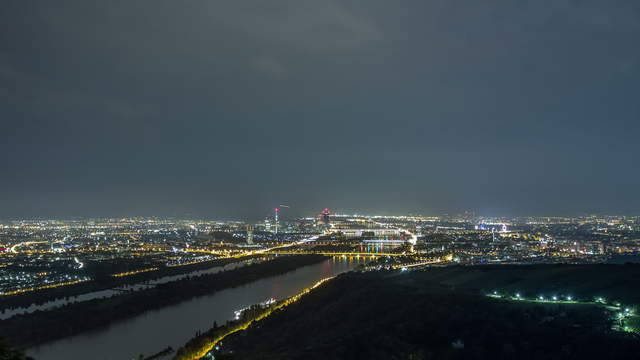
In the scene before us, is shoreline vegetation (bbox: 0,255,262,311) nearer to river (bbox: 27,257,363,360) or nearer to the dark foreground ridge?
river (bbox: 27,257,363,360)

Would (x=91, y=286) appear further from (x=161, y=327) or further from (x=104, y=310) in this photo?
(x=161, y=327)

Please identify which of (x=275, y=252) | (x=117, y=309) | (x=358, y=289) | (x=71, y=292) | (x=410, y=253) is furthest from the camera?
(x=275, y=252)

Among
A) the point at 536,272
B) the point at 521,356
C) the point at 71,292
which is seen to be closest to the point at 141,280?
the point at 71,292

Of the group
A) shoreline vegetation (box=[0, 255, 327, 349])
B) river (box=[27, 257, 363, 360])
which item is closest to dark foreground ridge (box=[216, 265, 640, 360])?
river (box=[27, 257, 363, 360])

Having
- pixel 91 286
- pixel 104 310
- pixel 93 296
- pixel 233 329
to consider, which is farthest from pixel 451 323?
pixel 91 286

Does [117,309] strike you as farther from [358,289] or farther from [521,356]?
[521,356]

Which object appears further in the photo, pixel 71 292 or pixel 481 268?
pixel 481 268
